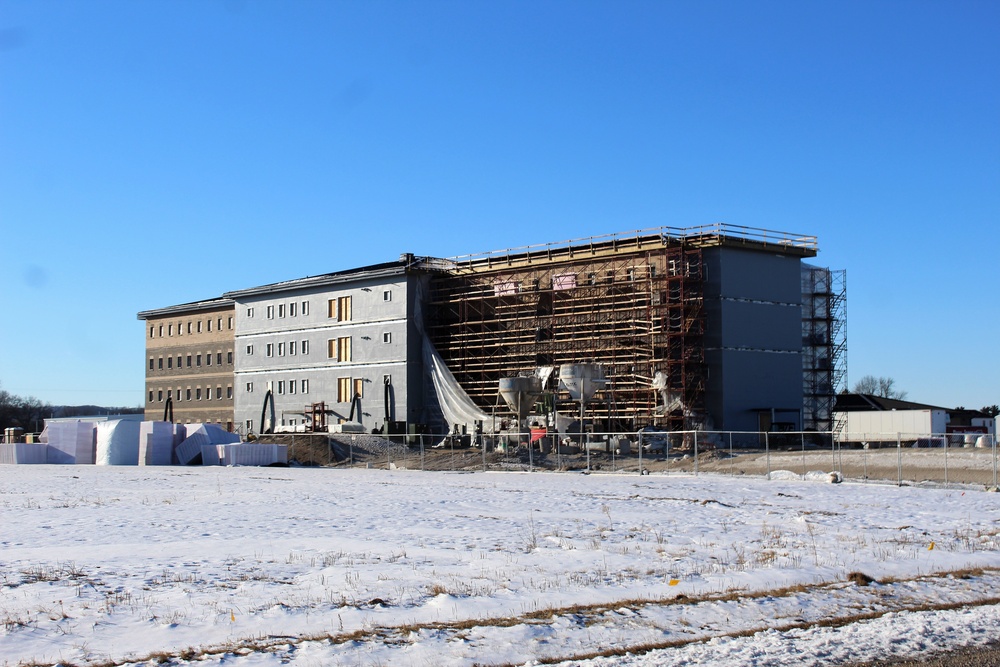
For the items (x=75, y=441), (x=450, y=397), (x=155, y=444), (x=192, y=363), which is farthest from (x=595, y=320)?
(x=192, y=363)

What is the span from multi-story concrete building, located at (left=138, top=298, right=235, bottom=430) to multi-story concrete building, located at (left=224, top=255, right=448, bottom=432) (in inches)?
285

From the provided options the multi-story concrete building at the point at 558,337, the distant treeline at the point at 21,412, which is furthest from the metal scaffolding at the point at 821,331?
the distant treeline at the point at 21,412

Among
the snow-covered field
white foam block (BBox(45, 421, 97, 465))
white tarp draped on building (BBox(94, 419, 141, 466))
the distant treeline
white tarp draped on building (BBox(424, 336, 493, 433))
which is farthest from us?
the distant treeline

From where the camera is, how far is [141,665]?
31.7 feet

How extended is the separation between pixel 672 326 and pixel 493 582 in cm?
5151

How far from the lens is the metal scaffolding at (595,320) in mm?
63625

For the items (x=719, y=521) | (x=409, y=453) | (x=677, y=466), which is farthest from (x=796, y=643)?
(x=409, y=453)

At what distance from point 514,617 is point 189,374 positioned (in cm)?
9178

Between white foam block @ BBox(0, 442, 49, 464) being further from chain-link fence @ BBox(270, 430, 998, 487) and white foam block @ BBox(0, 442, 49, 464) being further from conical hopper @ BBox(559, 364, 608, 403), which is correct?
conical hopper @ BBox(559, 364, 608, 403)

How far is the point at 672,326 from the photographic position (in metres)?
64.2

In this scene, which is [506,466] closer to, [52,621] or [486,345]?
[486,345]

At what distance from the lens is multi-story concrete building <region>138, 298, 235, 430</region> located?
94875 millimetres

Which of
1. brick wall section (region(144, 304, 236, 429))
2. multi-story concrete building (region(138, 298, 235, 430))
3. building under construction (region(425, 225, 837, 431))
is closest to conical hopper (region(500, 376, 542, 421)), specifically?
building under construction (region(425, 225, 837, 431))

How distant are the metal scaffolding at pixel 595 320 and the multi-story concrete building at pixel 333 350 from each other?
2948mm
